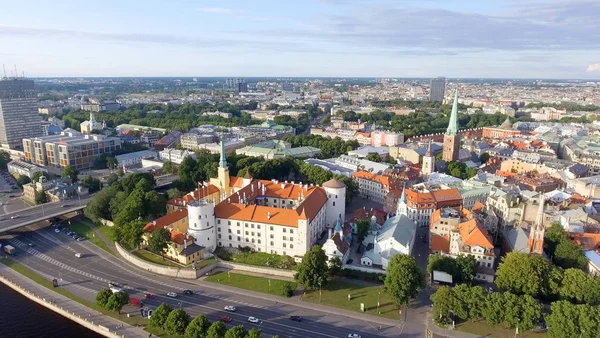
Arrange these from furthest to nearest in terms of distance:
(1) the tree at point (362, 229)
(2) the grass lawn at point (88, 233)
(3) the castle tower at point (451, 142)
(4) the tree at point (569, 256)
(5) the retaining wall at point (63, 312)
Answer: (3) the castle tower at point (451, 142) → (2) the grass lawn at point (88, 233) → (1) the tree at point (362, 229) → (4) the tree at point (569, 256) → (5) the retaining wall at point (63, 312)

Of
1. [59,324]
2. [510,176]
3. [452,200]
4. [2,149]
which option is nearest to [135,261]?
[59,324]

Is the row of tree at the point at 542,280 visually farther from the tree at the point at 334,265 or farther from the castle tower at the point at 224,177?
the castle tower at the point at 224,177

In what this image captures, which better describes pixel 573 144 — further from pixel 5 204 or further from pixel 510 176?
pixel 5 204

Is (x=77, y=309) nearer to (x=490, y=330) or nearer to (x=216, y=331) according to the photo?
(x=216, y=331)

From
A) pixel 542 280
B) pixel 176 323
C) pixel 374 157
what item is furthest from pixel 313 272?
pixel 374 157

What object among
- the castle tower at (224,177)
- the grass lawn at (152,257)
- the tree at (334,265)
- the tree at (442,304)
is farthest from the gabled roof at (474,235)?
the castle tower at (224,177)

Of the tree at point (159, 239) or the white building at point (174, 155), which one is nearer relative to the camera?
the tree at point (159, 239)

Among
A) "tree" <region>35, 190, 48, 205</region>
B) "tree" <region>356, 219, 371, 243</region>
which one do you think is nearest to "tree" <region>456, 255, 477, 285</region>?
"tree" <region>356, 219, 371, 243</region>
